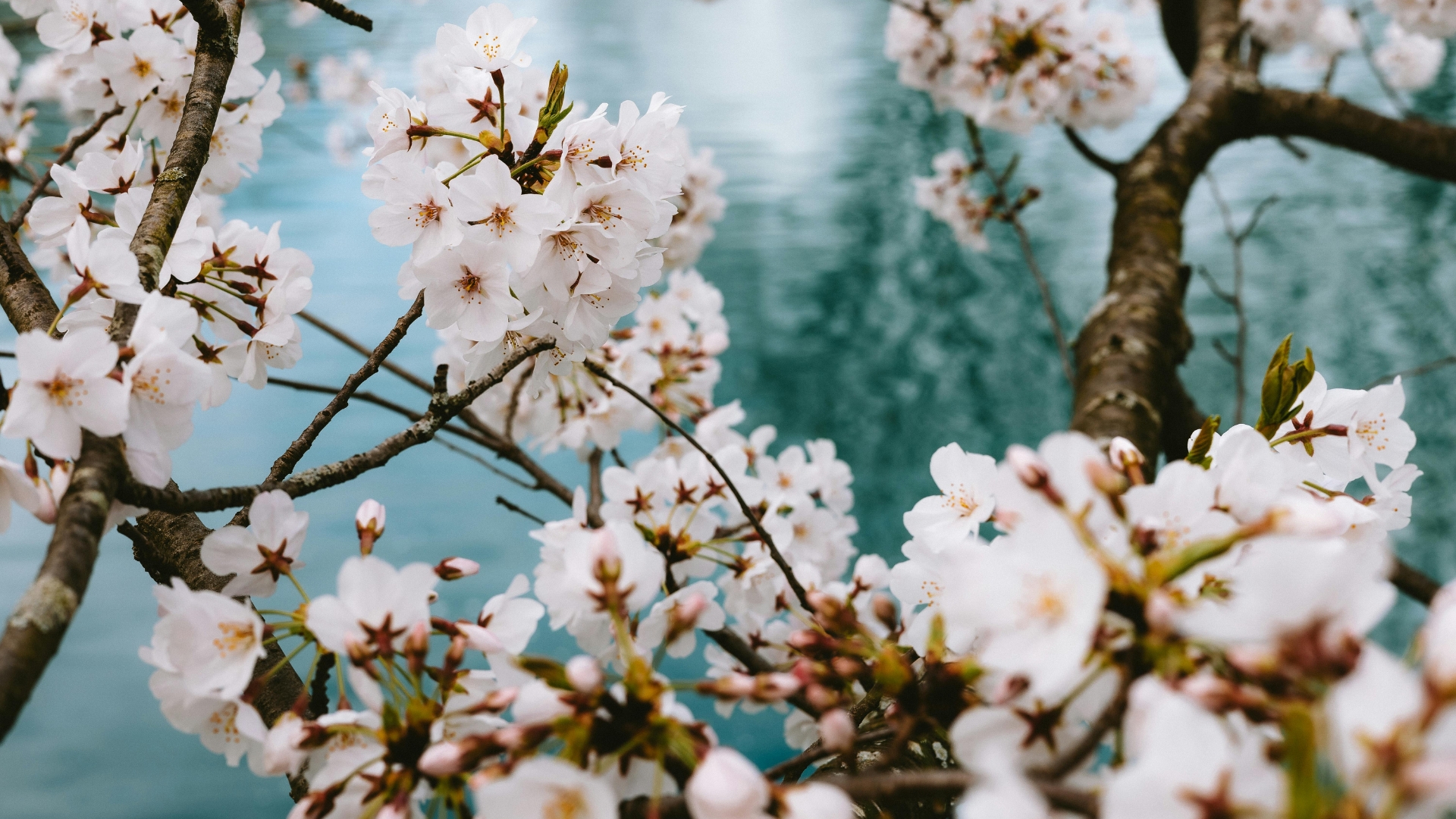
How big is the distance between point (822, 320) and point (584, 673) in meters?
2.84

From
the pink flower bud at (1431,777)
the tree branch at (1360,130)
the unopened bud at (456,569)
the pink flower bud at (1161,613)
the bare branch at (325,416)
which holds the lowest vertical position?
the pink flower bud at (1431,777)

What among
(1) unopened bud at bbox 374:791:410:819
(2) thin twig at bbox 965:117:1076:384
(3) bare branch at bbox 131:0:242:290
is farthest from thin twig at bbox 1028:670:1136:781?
(2) thin twig at bbox 965:117:1076:384

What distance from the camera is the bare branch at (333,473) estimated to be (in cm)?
38

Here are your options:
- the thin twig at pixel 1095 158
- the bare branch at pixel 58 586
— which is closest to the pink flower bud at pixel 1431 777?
the bare branch at pixel 58 586

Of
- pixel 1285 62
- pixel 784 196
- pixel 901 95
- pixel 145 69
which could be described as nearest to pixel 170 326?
pixel 145 69

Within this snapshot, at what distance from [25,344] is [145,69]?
549 millimetres

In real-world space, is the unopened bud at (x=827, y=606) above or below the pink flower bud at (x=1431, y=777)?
above

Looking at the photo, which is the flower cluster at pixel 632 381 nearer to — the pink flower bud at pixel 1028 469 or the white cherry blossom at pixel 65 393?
the white cherry blossom at pixel 65 393

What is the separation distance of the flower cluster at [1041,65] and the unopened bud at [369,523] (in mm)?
1457

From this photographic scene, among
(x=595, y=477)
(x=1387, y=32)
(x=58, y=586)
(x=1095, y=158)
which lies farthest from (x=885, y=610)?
(x=1387, y=32)

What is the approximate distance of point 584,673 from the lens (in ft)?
1.01

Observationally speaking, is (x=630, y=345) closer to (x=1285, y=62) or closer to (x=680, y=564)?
(x=680, y=564)

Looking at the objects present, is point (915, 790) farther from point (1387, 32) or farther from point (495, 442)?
point (1387, 32)

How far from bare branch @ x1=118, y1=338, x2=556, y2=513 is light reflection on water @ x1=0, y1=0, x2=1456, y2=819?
1.06 metres
